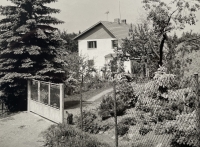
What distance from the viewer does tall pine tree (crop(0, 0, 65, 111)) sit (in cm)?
1678

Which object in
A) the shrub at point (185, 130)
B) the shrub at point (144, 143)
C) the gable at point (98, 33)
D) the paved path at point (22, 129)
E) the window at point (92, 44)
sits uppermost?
the gable at point (98, 33)

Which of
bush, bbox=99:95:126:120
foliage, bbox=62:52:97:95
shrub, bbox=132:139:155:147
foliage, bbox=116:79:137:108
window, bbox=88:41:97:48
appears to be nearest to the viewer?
shrub, bbox=132:139:155:147

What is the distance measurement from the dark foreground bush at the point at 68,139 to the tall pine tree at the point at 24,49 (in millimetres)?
7276

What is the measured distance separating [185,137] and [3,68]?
1267 cm

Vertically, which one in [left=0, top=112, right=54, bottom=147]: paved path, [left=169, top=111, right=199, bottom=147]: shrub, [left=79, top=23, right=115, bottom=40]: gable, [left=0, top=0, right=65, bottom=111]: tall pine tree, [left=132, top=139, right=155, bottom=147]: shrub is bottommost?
[left=0, top=112, right=54, bottom=147]: paved path

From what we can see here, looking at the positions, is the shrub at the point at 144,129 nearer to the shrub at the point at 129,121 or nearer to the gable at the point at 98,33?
the shrub at the point at 129,121

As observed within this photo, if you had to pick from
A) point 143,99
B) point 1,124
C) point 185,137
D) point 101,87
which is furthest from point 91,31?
point 185,137

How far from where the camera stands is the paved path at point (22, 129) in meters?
10.9

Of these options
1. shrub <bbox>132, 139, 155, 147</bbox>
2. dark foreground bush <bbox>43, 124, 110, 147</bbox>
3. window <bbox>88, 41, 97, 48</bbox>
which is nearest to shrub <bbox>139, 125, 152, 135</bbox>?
shrub <bbox>132, 139, 155, 147</bbox>

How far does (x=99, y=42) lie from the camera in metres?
38.1

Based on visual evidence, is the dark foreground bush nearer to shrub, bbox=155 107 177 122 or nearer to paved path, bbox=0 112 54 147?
paved path, bbox=0 112 54 147

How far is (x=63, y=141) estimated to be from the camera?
9.03 m

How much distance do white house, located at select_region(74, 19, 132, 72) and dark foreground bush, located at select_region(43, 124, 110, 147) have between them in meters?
27.4

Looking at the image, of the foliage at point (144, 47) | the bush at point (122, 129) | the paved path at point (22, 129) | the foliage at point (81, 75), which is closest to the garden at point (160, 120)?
the bush at point (122, 129)
